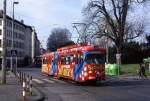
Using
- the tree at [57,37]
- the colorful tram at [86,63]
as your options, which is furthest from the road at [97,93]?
the tree at [57,37]

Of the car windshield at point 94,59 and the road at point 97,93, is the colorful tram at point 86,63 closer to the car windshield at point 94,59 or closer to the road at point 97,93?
the car windshield at point 94,59

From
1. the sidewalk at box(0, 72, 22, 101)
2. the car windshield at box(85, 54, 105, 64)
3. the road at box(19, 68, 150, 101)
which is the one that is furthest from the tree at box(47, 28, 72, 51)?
the sidewalk at box(0, 72, 22, 101)

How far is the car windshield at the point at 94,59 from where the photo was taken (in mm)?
35250

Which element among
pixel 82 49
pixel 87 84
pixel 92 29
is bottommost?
pixel 87 84

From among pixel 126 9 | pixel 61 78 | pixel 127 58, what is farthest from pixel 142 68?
pixel 127 58

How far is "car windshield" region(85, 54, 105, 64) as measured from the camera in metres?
35.2

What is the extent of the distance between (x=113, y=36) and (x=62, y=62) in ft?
97.0

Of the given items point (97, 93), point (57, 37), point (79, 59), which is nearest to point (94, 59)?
point (79, 59)

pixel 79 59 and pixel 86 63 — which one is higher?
pixel 79 59

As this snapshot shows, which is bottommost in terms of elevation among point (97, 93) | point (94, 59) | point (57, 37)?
point (97, 93)

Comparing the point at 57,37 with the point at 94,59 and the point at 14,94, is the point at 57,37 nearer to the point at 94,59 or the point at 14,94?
the point at 94,59

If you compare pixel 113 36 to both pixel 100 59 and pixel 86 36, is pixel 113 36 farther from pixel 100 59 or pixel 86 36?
pixel 100 59

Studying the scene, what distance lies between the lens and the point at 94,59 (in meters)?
35.5

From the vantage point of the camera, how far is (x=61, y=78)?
47375mm
